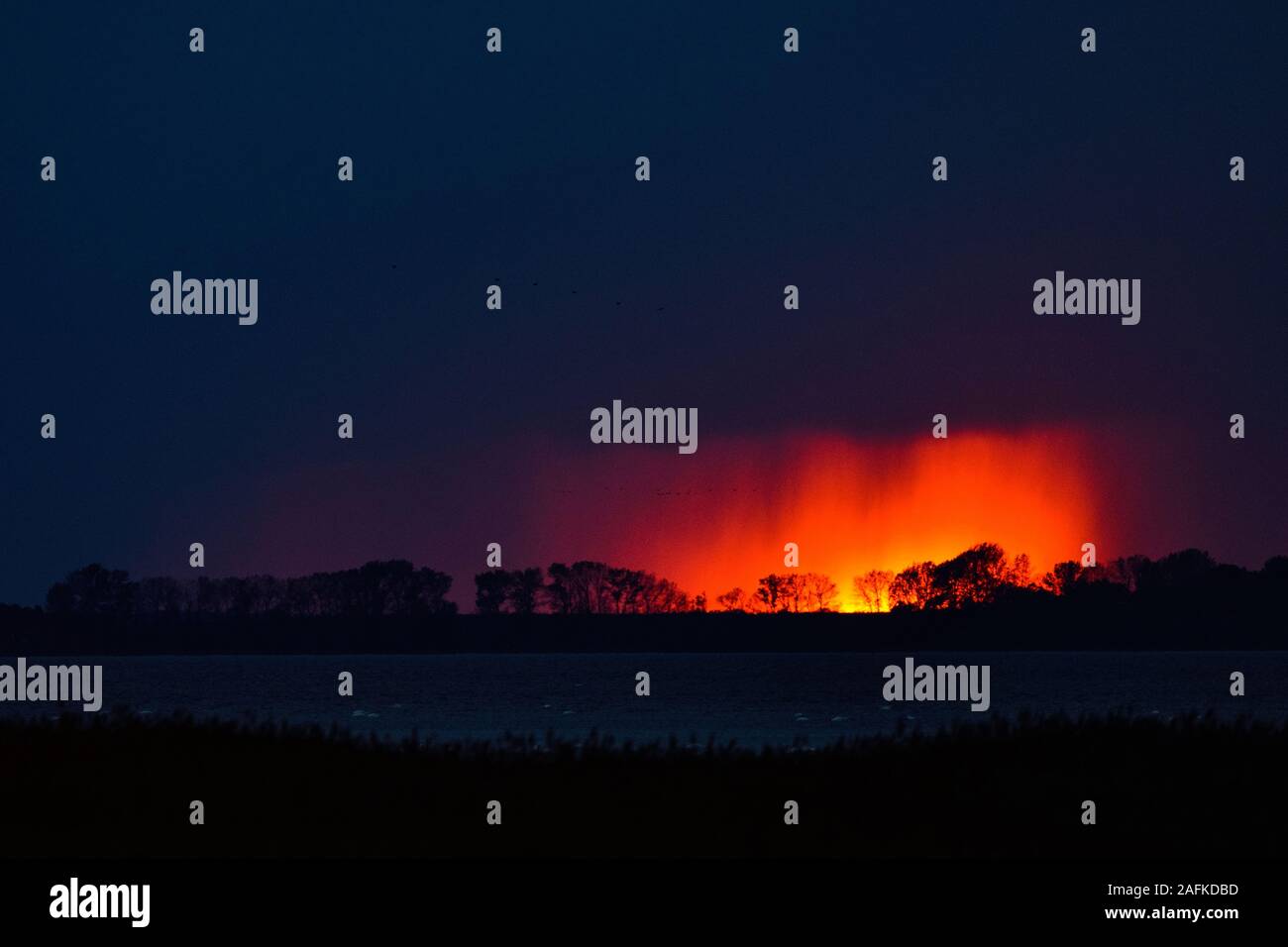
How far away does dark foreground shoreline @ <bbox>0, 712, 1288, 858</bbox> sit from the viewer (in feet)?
79.4

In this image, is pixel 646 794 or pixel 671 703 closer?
pixel 646 794

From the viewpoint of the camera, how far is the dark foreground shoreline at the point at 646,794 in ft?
79.4

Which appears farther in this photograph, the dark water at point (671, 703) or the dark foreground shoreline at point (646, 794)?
the dark water at point (671, 703)

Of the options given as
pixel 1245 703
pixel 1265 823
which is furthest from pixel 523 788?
pixel 1245 703

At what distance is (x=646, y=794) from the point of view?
2661cm

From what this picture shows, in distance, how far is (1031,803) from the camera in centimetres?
2641

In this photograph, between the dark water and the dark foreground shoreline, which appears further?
the dark water

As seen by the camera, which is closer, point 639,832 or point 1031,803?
point 639,832
